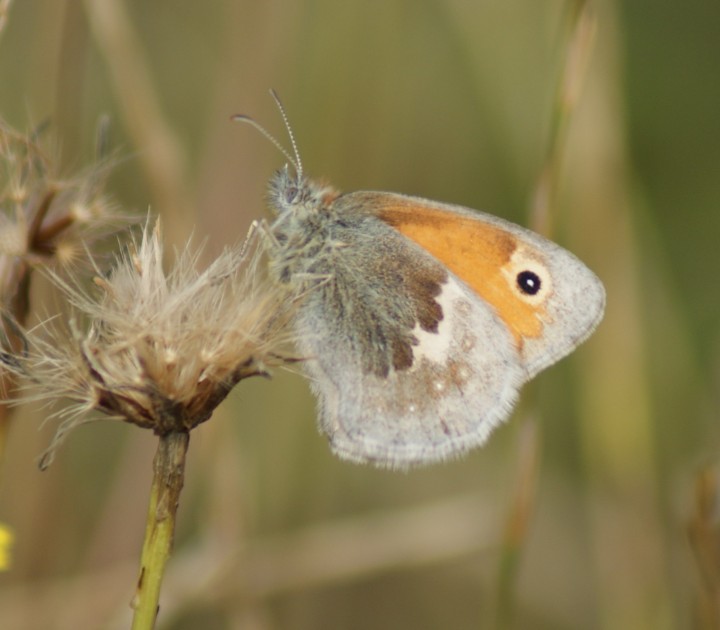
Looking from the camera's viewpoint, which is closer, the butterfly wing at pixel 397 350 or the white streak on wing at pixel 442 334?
the butterfly wing at pixel 397 350

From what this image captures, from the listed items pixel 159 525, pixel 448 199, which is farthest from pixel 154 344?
pixel 448 199

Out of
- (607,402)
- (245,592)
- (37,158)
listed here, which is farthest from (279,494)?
(37,158)

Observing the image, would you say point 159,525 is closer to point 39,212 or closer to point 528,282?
point 39,212

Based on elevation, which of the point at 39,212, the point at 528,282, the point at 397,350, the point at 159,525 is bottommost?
the point at 397,350

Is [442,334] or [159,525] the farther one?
[442,334]

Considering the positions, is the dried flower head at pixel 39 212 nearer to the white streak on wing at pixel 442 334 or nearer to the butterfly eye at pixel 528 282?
the white streak on wing at pixel 442 334

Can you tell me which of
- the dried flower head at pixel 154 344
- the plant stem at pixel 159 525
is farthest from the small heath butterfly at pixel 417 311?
the plant stem at pixel 159 525

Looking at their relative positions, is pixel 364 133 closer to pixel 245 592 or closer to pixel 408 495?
pixel 408 495
